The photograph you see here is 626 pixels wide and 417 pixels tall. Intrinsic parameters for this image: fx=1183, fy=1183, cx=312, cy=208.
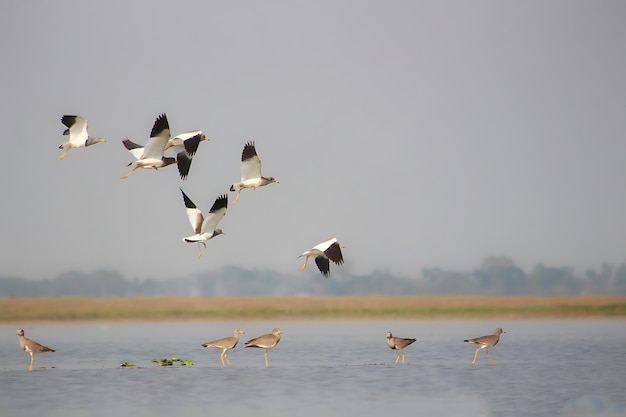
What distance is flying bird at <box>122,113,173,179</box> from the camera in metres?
20.0

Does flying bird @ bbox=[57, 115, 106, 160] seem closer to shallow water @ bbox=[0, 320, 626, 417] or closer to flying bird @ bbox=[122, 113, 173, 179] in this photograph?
flying bird @ bbox=[122, 113, 173, 179]

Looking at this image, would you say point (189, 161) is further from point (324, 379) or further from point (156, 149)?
point (324, 379)

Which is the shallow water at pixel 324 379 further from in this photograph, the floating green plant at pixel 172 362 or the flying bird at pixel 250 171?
the flying bird at pixel 250 171

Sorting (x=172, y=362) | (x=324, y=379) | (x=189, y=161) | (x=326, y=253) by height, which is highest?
(x=189, y=161)

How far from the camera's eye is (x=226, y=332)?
36.8 m

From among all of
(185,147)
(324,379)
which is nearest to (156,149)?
(185,147)

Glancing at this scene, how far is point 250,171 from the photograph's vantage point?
20750mm

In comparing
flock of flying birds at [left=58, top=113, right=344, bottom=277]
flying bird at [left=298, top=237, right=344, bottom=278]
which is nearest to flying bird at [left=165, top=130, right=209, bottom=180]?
flock of flying birds at [left=58, top=113, right=344, bottom=277]

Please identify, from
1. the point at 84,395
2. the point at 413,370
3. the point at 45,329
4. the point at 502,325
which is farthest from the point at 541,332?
the point at 84,395

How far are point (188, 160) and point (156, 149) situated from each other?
30.9 inches

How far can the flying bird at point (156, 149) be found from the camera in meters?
20.0

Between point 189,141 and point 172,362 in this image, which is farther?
point 172,362

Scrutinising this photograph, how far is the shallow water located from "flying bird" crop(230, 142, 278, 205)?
3451 millimetres

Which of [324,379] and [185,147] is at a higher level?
[185,147]
